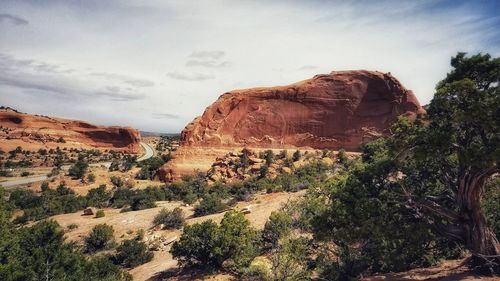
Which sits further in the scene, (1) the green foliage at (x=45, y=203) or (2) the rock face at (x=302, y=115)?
(2) the rock face at (x=302, y=115)

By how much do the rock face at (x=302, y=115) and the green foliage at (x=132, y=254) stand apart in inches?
1075

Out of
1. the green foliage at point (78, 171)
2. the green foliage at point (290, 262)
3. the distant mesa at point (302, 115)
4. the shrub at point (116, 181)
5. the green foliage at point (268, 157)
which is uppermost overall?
the distant mesa at point (302, 115)

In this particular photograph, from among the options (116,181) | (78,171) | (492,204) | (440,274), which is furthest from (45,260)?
(78,171)

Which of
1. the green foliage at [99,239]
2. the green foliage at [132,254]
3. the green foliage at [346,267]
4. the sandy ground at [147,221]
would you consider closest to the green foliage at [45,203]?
the sandy ground at [147,221]

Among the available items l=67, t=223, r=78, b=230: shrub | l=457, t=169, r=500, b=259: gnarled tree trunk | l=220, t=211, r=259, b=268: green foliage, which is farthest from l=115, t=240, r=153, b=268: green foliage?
l=457, t=169, r=500, b=259: gnarled tree trunk

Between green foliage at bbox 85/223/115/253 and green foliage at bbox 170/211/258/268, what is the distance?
7.24 metres

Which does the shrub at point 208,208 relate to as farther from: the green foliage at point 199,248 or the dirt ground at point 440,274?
the dirt ground at point 440,274

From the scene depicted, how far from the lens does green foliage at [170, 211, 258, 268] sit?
47.5 ft

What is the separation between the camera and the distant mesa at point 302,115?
147ft

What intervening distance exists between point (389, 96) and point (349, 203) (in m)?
38.1

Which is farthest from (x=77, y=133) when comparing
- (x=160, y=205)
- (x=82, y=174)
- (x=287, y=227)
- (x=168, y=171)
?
(x=287, y=227)

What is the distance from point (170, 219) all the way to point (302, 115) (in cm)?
2878

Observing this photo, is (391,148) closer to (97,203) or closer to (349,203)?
(349,203)

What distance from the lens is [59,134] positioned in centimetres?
8381
